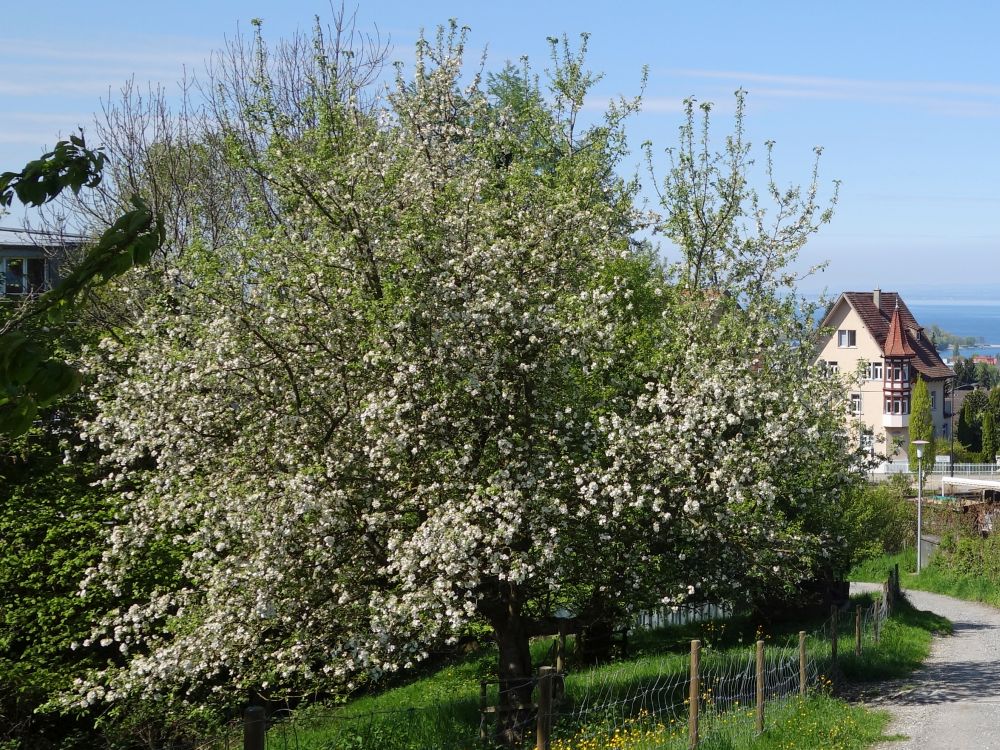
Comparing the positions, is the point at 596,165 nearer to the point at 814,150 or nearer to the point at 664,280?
the point at 664,280

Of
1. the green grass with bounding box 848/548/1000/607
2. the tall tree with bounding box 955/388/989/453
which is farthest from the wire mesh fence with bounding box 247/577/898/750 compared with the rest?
the tall tree with bounding box 955/388/989/453

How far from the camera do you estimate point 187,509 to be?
14.4 metres

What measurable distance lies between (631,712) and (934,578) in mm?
33033

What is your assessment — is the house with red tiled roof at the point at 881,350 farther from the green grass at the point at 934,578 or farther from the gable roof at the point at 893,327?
the green grass at the point at 934,578

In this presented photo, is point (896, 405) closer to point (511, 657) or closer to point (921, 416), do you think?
point (921, 416)

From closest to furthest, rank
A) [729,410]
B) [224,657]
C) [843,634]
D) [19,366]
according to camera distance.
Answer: [19,366], [224,657], [729,410], [843,634]

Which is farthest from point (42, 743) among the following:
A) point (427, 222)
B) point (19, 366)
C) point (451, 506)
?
point (19, 366)

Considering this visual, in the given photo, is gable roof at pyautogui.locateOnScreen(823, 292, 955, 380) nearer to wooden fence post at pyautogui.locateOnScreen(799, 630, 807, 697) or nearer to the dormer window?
the dormer window

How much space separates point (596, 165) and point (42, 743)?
1363 cm

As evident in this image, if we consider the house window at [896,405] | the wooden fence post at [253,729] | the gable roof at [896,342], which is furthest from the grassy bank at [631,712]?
the house window at [896,405]

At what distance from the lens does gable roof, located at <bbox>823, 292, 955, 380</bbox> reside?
86562 mm

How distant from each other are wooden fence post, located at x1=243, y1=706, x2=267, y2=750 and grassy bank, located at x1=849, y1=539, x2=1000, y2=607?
36418 millimetres

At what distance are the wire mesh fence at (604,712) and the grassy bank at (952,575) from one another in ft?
73.7

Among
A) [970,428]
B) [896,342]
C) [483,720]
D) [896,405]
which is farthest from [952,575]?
[970,428]
